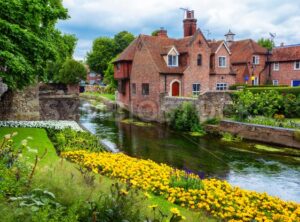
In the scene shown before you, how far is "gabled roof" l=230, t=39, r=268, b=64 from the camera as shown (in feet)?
171

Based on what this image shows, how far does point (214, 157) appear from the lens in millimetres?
20828

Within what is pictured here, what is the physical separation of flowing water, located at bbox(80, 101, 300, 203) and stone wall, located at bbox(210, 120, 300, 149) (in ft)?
3.91

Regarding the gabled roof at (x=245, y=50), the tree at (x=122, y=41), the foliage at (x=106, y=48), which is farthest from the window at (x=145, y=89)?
the tree at (x=122, y=41)

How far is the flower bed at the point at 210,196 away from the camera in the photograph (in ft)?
26.6

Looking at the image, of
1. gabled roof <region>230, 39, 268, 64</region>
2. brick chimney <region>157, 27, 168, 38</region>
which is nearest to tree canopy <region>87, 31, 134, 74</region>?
gabled roof <region>230, 39, 268, 64</region>

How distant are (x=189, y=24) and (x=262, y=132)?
856 inches

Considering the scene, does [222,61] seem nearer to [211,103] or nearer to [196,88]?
[196,88]

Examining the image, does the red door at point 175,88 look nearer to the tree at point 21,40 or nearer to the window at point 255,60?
the window at point 255,60

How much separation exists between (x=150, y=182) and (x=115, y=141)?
15.8 metres

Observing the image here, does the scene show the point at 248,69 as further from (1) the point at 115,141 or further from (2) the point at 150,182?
(2) the point at 150,182

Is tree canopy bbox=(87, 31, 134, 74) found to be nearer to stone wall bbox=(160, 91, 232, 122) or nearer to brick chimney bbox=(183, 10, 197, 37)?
brick chimney bbox=(183, 10, 197, 37)

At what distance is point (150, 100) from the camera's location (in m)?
39.2

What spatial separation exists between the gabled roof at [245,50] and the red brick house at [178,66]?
32.9 feet

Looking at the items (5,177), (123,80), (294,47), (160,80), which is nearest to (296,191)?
(5,177)
